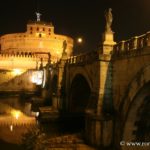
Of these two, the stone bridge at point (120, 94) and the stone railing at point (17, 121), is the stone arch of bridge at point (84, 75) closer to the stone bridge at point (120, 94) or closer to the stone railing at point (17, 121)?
the stone bridge at point (120, 94)

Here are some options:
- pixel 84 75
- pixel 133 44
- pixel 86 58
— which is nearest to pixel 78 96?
pixel 84 75

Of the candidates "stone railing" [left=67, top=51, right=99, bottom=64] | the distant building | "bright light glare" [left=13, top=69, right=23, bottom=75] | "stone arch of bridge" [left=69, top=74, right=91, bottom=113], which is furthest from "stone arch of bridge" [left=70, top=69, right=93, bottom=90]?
the distant building

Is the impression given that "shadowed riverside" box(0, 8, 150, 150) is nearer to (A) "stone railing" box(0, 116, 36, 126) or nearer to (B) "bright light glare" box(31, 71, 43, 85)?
(A) "stone railing" box(0, 116, 36, 126)

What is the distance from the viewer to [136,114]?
13828 mm

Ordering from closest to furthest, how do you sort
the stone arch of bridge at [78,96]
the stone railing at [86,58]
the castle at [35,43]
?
1. the stone railing at [86,58]
2. the stone arch of bridge at [78,96]
3. the castle at [35,43]

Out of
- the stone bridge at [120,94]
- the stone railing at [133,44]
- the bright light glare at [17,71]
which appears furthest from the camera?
the bright light glare at [17,71]

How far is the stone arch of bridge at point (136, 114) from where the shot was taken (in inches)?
526

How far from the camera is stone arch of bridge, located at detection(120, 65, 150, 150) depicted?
13.4 meters

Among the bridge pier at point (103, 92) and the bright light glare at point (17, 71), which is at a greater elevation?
the bright light glare at point (17, 71)

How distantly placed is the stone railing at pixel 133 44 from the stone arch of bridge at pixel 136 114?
125cm

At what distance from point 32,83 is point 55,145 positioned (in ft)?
120

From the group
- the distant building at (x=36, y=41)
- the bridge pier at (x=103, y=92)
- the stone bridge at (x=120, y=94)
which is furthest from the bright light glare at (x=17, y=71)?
the bridge pier at (x=103, y=92)

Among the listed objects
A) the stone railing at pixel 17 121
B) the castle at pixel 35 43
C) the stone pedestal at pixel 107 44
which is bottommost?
the stone railing at pixel 17 121

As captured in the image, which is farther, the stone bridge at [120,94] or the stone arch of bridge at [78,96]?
the stone arch of bridge at [78,96]
